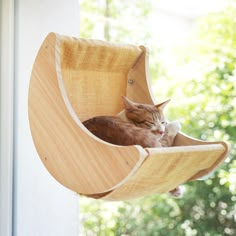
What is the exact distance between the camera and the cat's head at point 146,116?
1.16 metres

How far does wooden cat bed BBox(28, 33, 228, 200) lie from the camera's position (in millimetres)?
915

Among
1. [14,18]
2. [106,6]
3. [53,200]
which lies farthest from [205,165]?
[106,6]

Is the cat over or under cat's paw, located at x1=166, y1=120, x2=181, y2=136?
over

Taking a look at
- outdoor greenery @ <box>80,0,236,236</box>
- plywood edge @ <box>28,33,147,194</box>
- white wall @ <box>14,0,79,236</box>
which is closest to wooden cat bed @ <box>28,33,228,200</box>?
plywood edge @ <box>28,33,147,194</box>

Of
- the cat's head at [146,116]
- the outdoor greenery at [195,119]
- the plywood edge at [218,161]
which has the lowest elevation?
the outdoor greenery at [195,119]

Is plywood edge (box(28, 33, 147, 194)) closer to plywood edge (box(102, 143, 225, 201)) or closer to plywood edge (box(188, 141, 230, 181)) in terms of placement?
plywood edge (box(102, 143, 225, 201))

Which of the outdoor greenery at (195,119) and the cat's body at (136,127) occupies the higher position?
the cat's body at (136,127)

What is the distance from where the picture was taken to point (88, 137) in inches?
38.2

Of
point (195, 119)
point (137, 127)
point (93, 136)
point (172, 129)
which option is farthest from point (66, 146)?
point (195, 119)

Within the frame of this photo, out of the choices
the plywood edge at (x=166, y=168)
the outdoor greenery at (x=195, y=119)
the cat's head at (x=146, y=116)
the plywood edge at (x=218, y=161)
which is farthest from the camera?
the outdoor greenery at (x=195, y=119)

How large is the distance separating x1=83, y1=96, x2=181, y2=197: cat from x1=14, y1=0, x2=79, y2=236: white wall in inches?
11.3

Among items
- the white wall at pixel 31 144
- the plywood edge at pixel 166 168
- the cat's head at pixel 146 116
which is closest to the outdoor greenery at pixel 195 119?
the white wall at pixel 31 144

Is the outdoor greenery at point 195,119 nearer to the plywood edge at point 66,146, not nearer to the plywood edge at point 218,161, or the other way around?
the plywood edge at point 218,161

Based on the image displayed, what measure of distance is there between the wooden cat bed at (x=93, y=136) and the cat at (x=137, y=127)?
5 centimetres
